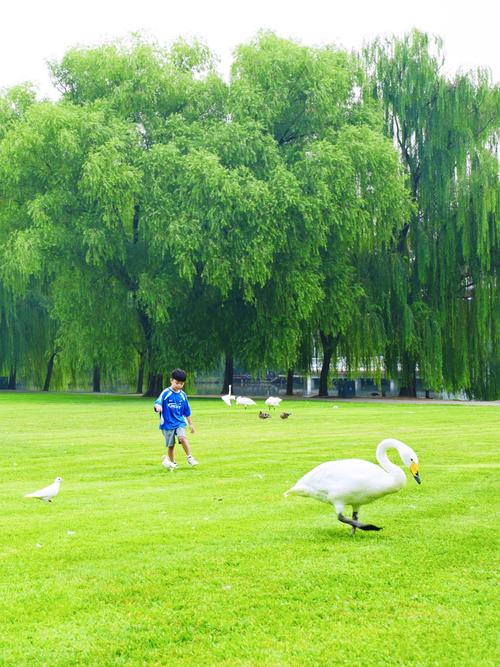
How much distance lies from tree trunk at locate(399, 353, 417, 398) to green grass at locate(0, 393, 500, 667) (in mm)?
28396

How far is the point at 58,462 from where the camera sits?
14.3m

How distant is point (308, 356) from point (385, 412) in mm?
14023

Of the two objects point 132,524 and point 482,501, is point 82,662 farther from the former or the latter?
point 482,501

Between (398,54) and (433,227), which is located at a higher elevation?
Result: (398,54)

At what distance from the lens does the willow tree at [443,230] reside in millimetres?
39500

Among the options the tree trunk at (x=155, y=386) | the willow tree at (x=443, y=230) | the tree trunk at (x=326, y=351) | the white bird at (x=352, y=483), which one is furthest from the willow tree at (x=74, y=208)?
the white bird at (x=352, y=483)

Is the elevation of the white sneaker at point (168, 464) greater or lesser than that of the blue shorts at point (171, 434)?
lesser

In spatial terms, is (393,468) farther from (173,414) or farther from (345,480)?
(173,414)

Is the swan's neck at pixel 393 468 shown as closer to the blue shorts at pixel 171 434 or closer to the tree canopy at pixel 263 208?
the blue shorts at pixel 171 434

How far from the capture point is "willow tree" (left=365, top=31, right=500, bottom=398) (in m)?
39.5

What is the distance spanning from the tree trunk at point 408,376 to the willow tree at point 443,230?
396mm

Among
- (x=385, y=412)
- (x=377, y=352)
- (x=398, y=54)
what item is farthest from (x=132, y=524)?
(x=398, y=54)

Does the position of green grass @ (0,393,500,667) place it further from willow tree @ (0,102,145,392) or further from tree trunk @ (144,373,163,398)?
tree trunk @ (144,373,163,398)

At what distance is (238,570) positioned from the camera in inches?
263
